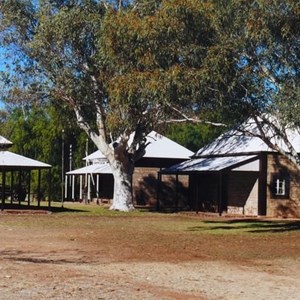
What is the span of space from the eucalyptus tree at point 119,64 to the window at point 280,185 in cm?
708

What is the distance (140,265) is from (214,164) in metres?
25.2

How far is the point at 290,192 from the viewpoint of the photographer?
1558 inches

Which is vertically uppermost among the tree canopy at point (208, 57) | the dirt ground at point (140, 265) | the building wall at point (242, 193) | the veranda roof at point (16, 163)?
the tree canopy at point (208, 57)

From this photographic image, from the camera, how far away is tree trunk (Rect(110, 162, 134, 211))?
138 ft

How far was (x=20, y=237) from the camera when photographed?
23500 millimetres

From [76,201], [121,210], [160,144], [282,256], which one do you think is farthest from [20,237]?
[76,201]

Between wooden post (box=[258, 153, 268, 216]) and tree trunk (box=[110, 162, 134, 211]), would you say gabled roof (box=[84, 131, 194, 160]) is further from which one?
wooden post (box=[258, 153, 268, 216])

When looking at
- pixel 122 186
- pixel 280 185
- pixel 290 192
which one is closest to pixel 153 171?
pixel 122 186

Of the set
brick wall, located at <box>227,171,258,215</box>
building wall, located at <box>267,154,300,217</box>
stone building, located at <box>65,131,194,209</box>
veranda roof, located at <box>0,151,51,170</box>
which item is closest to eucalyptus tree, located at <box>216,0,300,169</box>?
building wall, located at <box>267,154,300,217</box>

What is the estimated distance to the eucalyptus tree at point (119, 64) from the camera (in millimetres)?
23469

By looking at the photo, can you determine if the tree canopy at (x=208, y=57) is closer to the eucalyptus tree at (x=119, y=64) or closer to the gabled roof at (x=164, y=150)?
the eucalyptus tree at (x=119, y=64)

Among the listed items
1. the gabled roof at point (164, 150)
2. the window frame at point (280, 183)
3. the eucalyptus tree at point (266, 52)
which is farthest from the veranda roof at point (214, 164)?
the eucalyptus tree at point (266, 52)

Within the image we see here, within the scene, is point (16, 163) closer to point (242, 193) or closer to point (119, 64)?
point (242, 193)

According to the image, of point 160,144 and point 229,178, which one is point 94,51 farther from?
point 160,144
